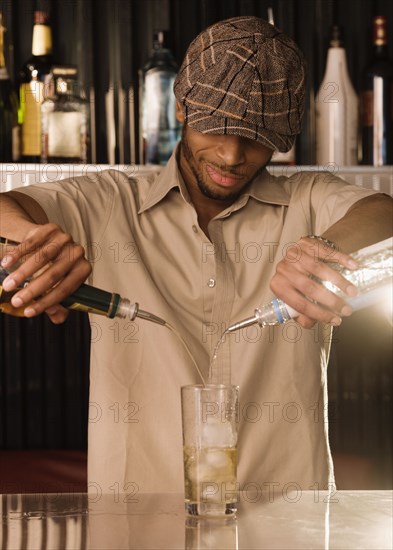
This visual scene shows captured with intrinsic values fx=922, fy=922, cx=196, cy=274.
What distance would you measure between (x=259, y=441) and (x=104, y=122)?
39.5 inches

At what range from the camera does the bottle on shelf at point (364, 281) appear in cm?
108

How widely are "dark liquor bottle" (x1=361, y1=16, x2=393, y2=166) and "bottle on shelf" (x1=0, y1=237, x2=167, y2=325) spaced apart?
107cm

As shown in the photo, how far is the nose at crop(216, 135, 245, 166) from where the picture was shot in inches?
59.9

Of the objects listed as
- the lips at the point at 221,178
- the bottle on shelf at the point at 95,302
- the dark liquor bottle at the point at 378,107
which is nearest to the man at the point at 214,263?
the lips at the point at 221,178

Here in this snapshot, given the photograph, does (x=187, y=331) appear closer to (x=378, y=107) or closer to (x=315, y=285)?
(x=315, y=285)

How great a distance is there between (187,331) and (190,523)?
2.04 ft

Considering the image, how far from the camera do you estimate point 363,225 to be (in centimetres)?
137

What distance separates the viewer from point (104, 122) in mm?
2199

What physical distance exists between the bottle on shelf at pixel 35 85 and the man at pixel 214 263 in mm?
413

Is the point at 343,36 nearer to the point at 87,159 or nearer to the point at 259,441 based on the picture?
the point at 87,159

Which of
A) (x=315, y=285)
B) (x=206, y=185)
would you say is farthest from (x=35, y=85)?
(x=315, y=285)

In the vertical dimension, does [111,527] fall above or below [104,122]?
below

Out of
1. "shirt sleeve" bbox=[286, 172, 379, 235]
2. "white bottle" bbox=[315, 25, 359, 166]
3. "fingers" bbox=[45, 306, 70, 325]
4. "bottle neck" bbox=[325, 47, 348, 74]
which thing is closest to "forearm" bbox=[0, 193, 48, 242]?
"fingers" bbox=[45, 306, 70, 325]

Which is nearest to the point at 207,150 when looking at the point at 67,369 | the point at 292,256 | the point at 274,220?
the point at 274,220
